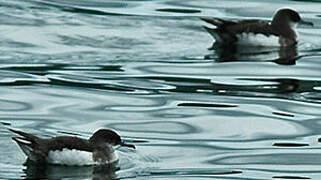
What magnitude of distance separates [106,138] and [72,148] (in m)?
0.57

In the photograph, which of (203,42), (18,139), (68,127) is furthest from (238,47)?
(18,139)

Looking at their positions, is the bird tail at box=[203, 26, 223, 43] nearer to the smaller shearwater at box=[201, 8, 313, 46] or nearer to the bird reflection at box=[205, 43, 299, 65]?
the smaller shearwater at box=[201, 8, 313, 46]

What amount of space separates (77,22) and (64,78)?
4.55 meters

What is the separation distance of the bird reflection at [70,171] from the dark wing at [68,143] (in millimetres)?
226

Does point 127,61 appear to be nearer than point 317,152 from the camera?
No

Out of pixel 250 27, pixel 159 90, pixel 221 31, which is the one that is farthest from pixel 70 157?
pixel 250 27

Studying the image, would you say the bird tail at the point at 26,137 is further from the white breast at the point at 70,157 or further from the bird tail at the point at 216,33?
the bird tail at the point at 216,33

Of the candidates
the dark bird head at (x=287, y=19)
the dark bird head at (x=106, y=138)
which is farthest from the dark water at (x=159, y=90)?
the dark bird head at (x=287, y=19)

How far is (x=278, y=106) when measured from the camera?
20.0 metres

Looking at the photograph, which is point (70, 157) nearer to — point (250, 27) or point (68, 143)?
point (68, 143)

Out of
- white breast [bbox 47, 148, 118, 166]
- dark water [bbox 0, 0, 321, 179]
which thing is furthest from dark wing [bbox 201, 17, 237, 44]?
white breast [bbox 47, 148, 118, 166]

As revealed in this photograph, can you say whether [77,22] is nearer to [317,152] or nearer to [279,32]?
[279,32]

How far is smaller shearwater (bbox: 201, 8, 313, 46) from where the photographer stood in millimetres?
25359

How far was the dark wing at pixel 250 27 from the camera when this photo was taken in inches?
1001
